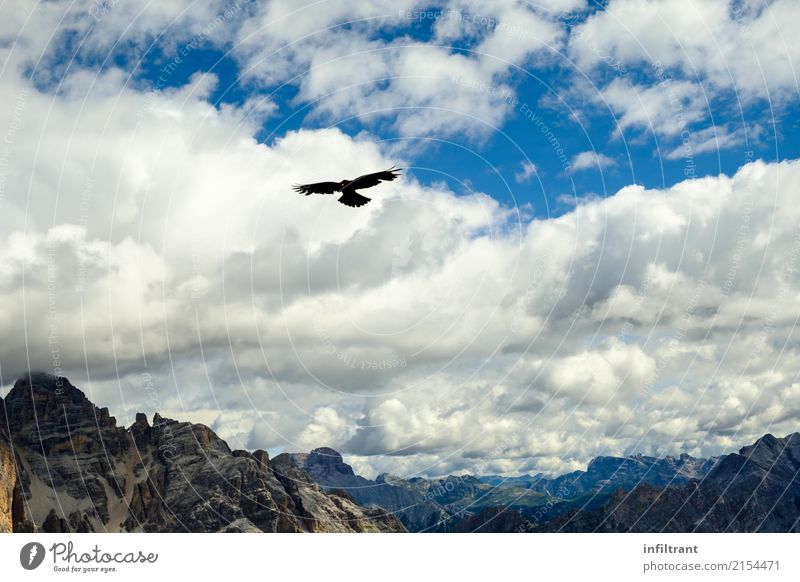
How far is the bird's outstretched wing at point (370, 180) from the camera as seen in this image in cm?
4625

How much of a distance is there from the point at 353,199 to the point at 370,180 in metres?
3.92
